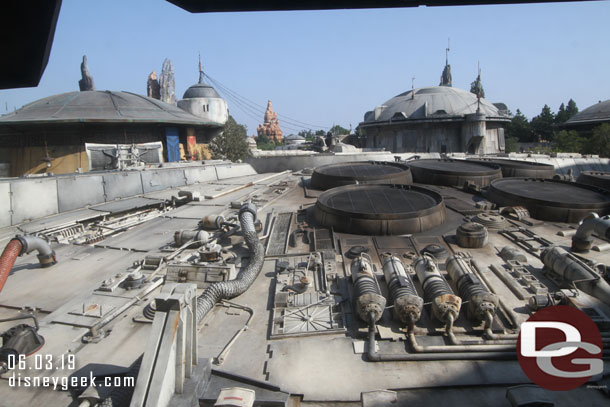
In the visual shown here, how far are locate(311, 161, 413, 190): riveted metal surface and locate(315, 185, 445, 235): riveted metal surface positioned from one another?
3371 millimetres

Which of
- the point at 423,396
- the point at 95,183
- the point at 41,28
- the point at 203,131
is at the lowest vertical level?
the point at 423,396

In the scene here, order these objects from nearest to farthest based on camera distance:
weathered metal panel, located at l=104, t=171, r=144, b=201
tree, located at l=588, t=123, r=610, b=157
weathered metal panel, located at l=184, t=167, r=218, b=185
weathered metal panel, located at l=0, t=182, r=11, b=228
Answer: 1. weathered metal panel, located at l=0, t=182, r=11, b=228
2. weathered metal panel, located at l=104, t=171, r=144, b=201
3. weathered metal panel, located at l=184, t=167, r=218, b=185
4. tree, located at l=588, t=123, r=610, b=157

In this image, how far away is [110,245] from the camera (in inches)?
615

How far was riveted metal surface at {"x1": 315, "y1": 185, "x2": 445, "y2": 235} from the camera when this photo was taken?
13570mm

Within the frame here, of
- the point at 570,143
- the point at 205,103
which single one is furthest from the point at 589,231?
the point at 205,103

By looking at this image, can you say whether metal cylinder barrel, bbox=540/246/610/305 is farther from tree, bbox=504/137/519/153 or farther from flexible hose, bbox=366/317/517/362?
tree, bbox=504/137/519/153

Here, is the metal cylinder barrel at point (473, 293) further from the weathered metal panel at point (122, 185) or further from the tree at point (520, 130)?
the tree at point (520, 130)

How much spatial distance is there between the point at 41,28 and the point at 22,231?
1879 cm

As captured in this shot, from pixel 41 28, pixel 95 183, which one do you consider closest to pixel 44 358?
pixel 41 28

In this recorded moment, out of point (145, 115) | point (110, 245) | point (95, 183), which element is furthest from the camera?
point (145, 115)

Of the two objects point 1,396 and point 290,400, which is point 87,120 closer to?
point 1,396

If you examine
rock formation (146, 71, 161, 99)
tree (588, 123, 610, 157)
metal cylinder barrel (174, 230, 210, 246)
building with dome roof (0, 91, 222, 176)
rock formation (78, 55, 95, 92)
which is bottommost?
metal cylinder barrel (174, 230, 210, 246)

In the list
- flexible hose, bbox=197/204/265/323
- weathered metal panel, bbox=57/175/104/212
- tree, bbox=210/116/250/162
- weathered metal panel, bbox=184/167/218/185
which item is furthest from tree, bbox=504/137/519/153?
flexible hose, bbox=197/204/265/323

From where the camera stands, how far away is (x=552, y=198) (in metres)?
16.0
